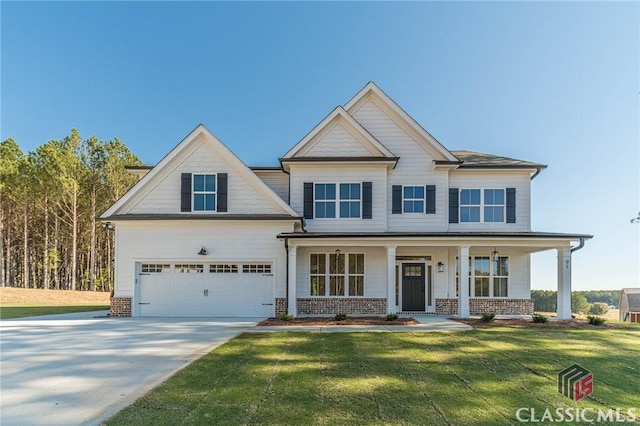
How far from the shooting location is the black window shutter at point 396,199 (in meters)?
15.8

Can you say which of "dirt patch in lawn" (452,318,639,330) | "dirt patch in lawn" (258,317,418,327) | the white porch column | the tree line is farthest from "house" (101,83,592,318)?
the tree line

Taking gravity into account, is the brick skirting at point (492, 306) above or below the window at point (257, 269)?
below

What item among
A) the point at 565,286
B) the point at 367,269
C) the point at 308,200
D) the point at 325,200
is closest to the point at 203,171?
the point at 308,200

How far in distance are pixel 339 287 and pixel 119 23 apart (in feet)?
56.9

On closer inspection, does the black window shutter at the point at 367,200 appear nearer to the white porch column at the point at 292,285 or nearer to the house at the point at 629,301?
the white porch column at the point at 292,285

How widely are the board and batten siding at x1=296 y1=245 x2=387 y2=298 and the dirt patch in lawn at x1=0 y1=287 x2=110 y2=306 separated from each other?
667 inches

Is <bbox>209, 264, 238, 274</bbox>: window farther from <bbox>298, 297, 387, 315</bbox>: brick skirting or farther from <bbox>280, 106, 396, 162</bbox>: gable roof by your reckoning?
<bbox>280, 106, 396, 162</bbox>: gable roof

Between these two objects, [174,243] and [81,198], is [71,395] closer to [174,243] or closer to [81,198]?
[174,243]

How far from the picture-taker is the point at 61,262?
3541 centimetres

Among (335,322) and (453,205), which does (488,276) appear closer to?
(453,205)

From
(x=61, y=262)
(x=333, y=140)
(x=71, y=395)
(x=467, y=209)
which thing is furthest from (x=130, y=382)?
(x=61, y=262)

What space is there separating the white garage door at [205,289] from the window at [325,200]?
3.25 m

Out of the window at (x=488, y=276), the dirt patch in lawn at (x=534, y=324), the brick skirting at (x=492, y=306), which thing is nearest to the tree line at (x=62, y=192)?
the brick skirting at (x=492, y=306)

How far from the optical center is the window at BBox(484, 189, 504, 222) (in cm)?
1596
